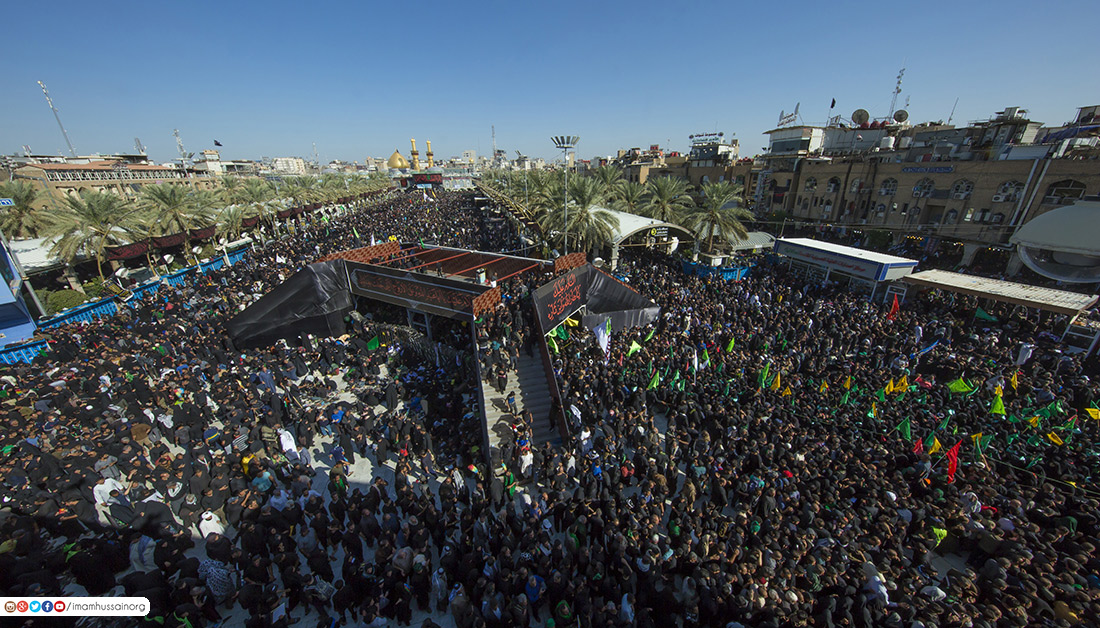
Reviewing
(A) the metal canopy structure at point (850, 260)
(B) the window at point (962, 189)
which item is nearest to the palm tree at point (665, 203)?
(A) the metal canopy structure at point (850, 260)

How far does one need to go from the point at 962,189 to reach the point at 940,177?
5.79 ft

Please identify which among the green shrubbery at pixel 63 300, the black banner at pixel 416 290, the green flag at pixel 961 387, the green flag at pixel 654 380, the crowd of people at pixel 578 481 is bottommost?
the green shrubbery at pixel 63 300

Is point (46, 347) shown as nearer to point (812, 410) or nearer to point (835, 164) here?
point (812, 410)

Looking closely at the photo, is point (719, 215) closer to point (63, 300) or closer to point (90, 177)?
point (63, 300)

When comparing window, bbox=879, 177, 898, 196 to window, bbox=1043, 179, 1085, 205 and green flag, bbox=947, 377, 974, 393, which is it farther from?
green flag, bbox=947, 377, 974, 393

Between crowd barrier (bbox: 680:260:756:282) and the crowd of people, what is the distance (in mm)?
8482

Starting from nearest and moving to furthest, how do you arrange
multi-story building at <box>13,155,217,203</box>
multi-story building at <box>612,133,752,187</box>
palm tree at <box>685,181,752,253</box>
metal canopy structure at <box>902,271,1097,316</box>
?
metal canopy structure at <box>902,271,1097,316</box>, palm tree at <box>685,181,752,253</box>, multi-story building at <box>13,155,217,203</box>, multi-story building at <box>612,133,752,187</box>

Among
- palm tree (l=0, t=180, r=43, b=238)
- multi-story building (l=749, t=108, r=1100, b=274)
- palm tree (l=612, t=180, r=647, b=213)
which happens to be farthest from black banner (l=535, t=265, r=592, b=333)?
palm tree (l=0, t=180, r=43, b=238)

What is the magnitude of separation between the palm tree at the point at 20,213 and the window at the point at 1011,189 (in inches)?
2500

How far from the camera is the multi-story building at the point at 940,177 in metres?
26.1

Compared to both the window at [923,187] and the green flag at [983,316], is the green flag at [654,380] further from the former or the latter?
the window at [923,187]

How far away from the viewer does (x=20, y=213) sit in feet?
86.4

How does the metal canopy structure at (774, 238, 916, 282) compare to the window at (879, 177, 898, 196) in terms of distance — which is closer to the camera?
the metal canopy structure at (774, 238, 916, 282)

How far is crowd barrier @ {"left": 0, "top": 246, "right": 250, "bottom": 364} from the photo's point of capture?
15.7 meters
